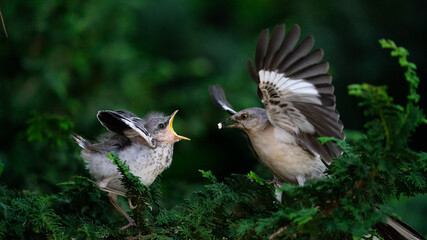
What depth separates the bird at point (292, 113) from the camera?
276cm

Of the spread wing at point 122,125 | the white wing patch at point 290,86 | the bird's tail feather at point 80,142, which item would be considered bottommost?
the bird's tail feather at point 80,142

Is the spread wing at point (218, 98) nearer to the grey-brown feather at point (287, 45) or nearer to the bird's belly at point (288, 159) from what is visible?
the bird's belly at point (288, 159)

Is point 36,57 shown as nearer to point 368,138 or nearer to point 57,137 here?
point 57,137

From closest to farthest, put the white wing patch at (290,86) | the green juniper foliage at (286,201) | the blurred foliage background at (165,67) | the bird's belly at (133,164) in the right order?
the green juniper foliage at (286,201) → the bird's belly at (133,164) → the white wing patch at (290,86) → the blurred foliage background at (165,67)

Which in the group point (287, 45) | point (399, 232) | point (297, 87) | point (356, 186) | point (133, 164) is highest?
point (287, 45)

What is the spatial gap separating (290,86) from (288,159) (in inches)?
18.8

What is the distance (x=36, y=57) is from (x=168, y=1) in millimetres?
2400

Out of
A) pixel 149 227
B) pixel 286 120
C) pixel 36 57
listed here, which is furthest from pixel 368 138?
pixel 36 57

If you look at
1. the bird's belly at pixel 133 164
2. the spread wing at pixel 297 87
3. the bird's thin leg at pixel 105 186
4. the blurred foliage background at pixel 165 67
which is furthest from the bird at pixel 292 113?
the bird's thin leg at pixel 105 186

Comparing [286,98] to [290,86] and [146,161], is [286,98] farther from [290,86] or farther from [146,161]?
[146,161]

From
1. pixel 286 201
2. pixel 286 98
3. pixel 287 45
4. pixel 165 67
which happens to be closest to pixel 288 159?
pixel 286 98

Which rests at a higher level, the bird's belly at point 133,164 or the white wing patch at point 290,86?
the white wing patch at point 290,86

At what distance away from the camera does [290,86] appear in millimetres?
2920

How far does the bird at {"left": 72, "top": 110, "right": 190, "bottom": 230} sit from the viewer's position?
8.84ft
